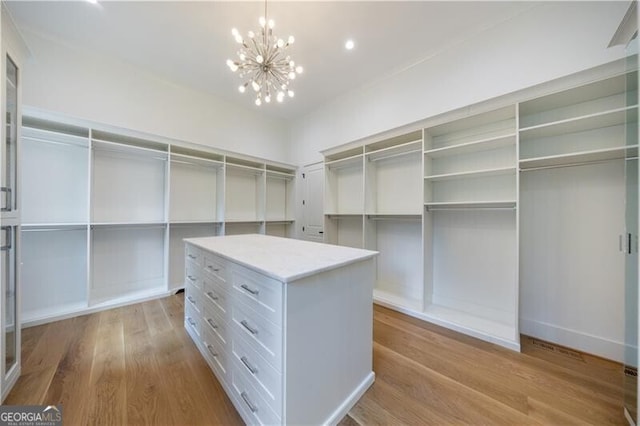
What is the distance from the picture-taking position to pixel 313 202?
15.2 feet

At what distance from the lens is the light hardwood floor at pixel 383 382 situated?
55.4 inches

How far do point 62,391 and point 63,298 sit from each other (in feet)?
6.16

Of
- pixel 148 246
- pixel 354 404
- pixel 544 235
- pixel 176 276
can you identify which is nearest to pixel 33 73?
pixel 148 246

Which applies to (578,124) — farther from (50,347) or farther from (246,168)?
(50,347)

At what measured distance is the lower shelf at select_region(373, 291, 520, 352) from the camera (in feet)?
7.15

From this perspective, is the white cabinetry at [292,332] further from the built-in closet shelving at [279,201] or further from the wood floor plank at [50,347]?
the built-in closet shelving at [279,201]

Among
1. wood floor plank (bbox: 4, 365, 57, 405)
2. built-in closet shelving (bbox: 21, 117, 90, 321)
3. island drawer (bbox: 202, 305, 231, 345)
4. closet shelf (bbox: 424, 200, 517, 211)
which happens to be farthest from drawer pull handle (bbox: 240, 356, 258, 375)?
built-in closet shelving (bbox: 21, 117, 90, 321)

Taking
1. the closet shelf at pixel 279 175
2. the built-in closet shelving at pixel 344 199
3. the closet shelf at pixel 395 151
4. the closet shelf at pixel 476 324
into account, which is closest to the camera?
the closet shelf at pixel 476 324

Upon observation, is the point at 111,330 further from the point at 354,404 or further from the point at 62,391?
the point at 354,404

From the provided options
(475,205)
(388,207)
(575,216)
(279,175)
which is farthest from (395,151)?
(279,175)

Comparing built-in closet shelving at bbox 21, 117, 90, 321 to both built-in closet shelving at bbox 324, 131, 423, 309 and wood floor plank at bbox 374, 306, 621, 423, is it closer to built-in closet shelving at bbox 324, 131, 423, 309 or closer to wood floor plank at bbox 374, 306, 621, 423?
built-in closet shelving at bbox 324, 131, 423, 309

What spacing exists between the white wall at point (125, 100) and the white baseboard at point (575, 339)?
479cm

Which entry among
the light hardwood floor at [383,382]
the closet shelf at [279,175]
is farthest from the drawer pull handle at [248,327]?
the closet shelf at [279,175]

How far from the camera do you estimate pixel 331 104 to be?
4.28m
